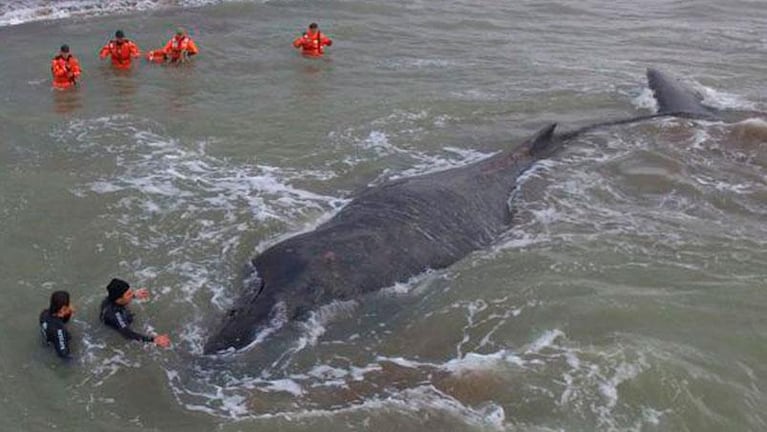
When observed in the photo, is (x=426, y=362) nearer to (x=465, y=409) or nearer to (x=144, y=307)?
(x=465, y=409)

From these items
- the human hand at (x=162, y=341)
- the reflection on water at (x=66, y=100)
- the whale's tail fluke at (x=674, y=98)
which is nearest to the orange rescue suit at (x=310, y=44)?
the reflection on water at (x=66, y=100)

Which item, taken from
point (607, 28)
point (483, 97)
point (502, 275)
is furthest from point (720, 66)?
point (502, 275)

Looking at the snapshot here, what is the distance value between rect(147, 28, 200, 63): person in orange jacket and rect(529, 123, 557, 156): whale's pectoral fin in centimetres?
972

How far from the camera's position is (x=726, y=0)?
28234mm

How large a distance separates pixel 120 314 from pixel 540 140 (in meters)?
7.46

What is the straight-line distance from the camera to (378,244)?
9.25 metres

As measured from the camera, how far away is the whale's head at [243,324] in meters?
7.73

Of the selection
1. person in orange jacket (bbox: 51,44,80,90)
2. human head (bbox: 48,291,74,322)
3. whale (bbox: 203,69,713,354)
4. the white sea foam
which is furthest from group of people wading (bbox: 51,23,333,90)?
human head (bbox: 48,291,74,322)

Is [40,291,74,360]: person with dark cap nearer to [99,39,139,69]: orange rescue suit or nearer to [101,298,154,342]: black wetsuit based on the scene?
[101,298,154,342]: black wetsuit

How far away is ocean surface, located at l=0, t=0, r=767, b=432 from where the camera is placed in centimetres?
743

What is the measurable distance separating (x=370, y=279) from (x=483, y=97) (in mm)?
9251

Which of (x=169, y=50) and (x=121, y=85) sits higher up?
(x=169, y=50)

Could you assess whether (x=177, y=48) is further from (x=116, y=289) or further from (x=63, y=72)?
(x=116, y=289)

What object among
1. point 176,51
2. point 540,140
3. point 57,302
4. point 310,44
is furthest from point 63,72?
point 57,302
